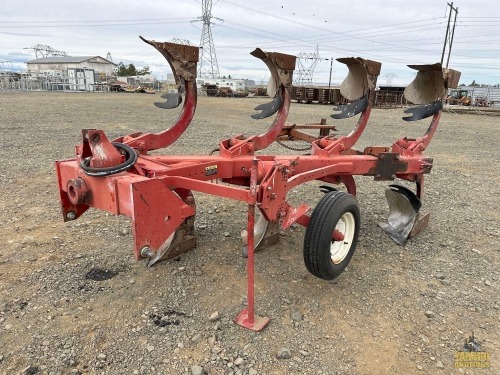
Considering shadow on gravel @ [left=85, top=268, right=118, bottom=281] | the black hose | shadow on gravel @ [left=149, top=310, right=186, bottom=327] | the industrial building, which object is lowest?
shadow on gravel @ [left=149, top=310, right=186, bottom=327]

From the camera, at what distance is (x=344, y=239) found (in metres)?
3.04

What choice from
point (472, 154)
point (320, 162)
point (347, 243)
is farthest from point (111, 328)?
point (472, 154)

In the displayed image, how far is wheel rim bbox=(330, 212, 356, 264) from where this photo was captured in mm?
3027

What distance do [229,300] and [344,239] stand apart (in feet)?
3.11

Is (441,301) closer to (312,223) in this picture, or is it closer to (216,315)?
(312,223)

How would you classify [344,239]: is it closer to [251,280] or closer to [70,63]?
[251,280]

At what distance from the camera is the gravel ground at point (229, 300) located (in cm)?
232

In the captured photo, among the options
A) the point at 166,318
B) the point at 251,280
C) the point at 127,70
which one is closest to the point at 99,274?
the point at 166,318

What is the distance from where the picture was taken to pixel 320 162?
3.38 metres

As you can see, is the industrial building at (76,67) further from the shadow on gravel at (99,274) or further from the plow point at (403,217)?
the shadow on gravel at (99,274)

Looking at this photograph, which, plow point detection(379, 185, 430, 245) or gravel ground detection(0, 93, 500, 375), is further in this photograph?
plow point detection(379, 185, 430, 245)

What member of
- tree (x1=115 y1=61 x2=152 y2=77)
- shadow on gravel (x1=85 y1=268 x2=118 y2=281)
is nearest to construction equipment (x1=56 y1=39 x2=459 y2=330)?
shadow on gravel (x1=85 y1=268 x2=118 y2=281)

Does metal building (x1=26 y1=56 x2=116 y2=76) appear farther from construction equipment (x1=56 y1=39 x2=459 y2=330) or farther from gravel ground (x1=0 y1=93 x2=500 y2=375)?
construction equipment (x1=56 y1=39 x2=459 y2=330)

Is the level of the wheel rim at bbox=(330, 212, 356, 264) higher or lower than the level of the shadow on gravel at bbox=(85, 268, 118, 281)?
higher
